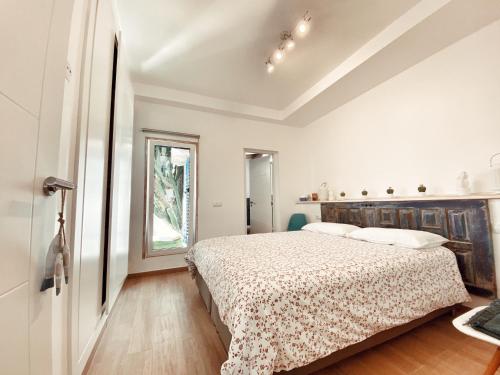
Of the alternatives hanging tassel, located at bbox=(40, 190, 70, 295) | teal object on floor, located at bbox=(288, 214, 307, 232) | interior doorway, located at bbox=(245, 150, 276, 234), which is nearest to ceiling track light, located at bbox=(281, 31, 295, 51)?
interior doorway, located at bbox=(245, 150, 276, 234)

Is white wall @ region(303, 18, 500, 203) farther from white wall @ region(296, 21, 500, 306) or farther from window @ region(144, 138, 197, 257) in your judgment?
window @ region(144, 138, 197, 257)

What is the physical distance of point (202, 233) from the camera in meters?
3.56

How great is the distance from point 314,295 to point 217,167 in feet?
9.70

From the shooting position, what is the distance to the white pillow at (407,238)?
187 centimetres

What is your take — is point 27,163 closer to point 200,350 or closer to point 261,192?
point 200,350

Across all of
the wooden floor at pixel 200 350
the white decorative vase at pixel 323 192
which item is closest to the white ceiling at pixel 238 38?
the white decorative vase at pixel 323 192

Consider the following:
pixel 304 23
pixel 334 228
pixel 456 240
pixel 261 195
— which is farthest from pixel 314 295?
pixel 261 195

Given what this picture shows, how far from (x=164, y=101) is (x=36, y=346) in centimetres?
355

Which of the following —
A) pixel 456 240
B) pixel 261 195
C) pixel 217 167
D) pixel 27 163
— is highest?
pixel 217 167

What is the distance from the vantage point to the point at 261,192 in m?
4.95

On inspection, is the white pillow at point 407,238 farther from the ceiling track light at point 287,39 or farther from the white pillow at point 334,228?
the ceiling track light at point 287,39

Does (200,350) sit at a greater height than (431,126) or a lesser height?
lesser

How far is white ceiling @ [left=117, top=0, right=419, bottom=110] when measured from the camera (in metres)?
1.97

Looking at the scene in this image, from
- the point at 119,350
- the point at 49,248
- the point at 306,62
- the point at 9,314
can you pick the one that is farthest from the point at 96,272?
the point at 306,62
